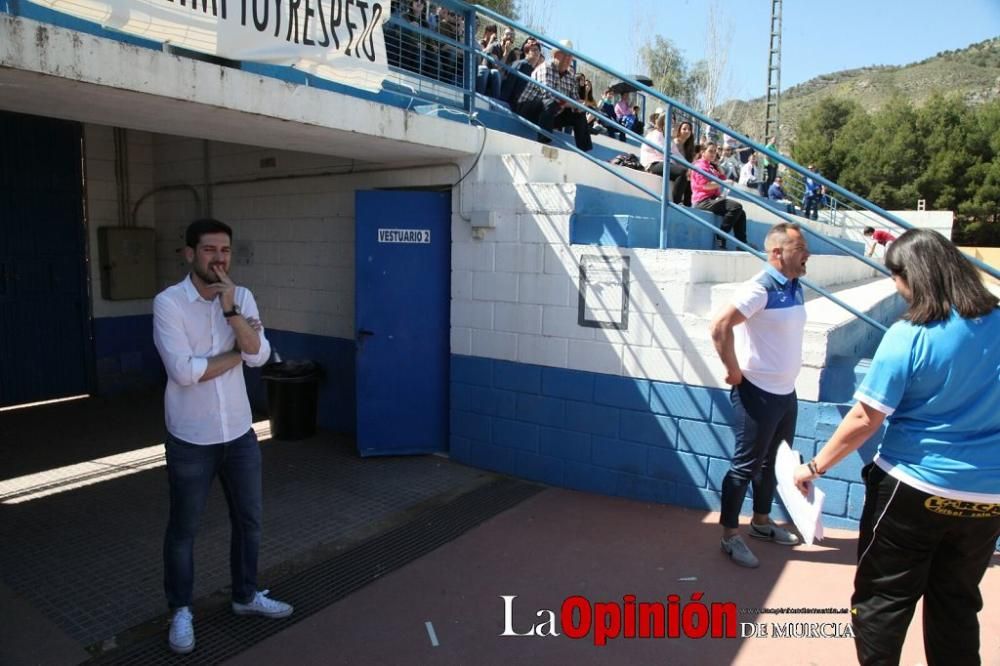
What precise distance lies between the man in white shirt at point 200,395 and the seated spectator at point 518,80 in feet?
16.1

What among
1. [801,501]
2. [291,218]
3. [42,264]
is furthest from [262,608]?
[42,264]

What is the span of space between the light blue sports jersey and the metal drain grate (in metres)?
2.75

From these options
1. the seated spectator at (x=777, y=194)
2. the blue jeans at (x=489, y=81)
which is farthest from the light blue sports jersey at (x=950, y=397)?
the seated spectator at (x=777, y=194)

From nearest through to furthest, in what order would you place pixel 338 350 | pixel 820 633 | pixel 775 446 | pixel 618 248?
pixel 820 633 < pixel 775 446 < pixel 618 248 < pixel 338 350

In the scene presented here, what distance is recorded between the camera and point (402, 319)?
557 cm

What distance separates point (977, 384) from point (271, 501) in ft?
14.0

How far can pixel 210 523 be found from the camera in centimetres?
437

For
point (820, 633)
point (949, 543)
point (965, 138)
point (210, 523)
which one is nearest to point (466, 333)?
point (210, 523)

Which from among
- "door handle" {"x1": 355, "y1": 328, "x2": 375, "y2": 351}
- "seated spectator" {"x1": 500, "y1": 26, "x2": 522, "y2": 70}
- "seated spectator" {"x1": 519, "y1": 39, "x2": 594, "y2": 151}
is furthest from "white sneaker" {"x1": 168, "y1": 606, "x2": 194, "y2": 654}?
"seated spectator" {"x1": 500, "y1": 26, "x2": 522, "y2": 70}

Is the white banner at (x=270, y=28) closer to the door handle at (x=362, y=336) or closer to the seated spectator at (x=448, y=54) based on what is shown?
the door handle at (x=362, y=336)

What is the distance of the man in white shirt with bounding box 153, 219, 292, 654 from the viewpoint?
2.86 meters

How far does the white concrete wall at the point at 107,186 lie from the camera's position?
24.5 ft

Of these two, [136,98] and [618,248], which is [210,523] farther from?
[618,248]

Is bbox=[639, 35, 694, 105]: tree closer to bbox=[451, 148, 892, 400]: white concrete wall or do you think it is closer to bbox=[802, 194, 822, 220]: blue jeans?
bbox=[802, 194, 822, 220]: blue jeans
